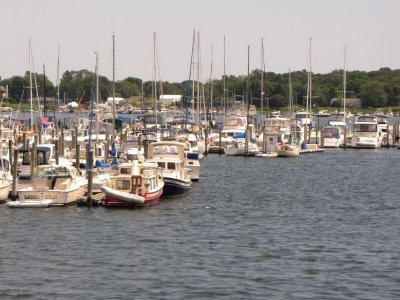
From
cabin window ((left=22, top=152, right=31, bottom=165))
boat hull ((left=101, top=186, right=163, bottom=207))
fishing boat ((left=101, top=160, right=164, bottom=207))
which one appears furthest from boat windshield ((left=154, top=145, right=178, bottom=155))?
cabin window ((left=22, top=152, right=31, bottom=165))

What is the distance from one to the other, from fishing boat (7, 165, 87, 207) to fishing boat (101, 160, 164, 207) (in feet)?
6.27

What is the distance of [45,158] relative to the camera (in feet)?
235

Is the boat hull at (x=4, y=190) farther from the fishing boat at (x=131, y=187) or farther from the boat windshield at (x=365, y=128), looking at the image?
the boat windshield at (x=365, y=128)

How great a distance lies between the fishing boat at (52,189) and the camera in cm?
5447

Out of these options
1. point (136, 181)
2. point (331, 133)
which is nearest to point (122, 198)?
point (136, 181)

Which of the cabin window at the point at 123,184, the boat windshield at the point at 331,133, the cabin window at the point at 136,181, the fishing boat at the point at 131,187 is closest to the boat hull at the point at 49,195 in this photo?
the fishing boat at the point at 131,187

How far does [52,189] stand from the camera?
5544cm

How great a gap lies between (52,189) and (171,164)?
9.52 meters

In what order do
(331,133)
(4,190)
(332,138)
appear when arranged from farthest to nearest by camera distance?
(331,133) → (332,138) → (4,190)

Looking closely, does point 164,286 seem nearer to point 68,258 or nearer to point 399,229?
point 68,258

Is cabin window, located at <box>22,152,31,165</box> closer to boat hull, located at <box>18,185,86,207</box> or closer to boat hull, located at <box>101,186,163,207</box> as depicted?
boat hull, located at <box>18,185,86,207</box>

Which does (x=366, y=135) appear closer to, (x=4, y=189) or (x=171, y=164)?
(x=171, y=164)

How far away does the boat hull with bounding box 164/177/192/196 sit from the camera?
61156 mm

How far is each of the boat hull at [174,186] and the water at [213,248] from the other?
27.5 inches
